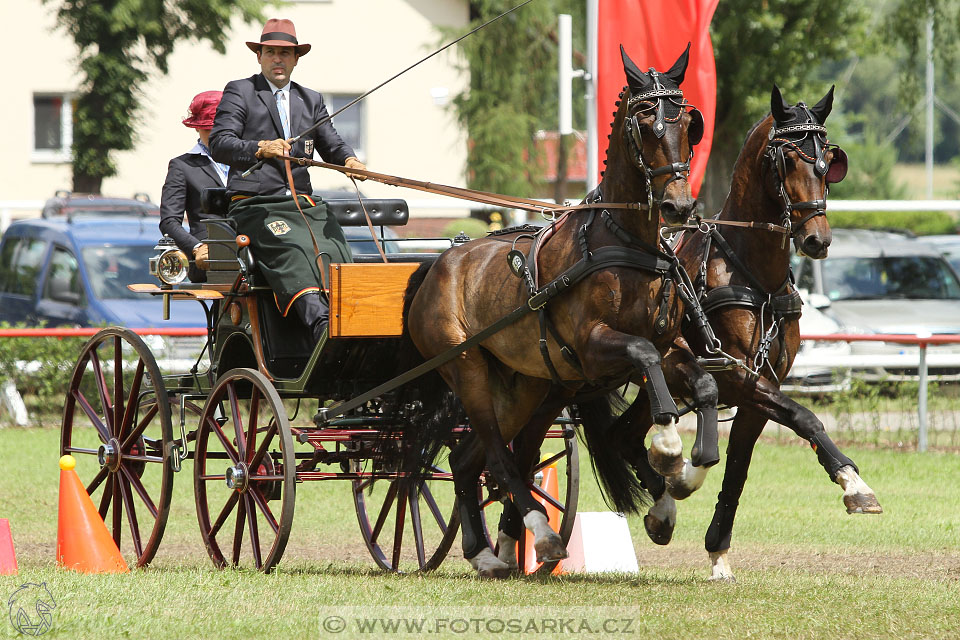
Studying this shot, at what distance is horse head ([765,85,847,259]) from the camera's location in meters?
6.52

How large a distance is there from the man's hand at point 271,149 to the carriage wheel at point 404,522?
171 cm

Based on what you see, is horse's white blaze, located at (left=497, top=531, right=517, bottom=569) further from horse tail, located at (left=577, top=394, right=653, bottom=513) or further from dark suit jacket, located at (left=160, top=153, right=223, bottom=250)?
dark suit jacket, located at (left=160, top=153, right=223, bottom=250)

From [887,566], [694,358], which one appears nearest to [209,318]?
[694,358]

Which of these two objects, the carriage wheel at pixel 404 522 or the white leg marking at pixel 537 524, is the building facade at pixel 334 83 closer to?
the carriage wheel at pixel 404 522

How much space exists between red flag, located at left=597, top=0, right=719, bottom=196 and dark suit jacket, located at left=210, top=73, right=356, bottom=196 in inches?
185

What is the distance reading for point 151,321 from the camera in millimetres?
13844

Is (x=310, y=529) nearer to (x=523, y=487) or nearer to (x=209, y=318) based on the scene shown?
(x=209, y=318)

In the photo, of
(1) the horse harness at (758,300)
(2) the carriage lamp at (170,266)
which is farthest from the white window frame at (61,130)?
(1) the horse harness at (758,300)

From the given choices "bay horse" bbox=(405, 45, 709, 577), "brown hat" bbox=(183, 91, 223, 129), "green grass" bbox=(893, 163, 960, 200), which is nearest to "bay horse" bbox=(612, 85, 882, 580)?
"bay horse" bbox=(405, 45, 709, 577)

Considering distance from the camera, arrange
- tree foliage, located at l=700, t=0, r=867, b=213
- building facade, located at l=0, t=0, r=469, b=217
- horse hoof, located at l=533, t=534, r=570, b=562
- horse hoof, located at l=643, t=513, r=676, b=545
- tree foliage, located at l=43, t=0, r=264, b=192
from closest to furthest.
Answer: horse hoof, located at l=533, t=534, r=570, b=562 → horse hoof, located at l=643, t=513, r=676, b=545 → tree foliage, located at l=700, t=0, r=867, b=213 → tree foliage, located at l=43, t=0, r=264, b=192 → building facade, located at l=0, t=0, r=469, b=217

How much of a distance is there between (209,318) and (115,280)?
6.82m

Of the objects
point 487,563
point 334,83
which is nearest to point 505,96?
point 334,83

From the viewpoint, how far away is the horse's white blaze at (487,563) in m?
6.80

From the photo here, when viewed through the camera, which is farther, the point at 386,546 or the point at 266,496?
the point at 386,546
